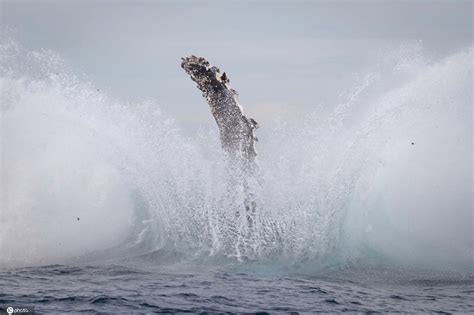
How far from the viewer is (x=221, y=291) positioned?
1794cm

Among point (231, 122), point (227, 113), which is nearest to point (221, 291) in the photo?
point (231, 122)

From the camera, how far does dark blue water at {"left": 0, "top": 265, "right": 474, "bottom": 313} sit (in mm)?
16250

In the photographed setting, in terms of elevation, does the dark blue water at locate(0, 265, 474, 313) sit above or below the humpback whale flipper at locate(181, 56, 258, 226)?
below

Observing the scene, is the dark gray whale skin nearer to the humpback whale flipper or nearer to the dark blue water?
the humpback whale flipper

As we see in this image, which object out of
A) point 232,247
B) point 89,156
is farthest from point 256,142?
point 89,156

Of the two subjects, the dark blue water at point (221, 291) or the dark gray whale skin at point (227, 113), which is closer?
the dark blue water at point (221, 291)

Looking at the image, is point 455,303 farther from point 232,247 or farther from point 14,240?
point 14,240

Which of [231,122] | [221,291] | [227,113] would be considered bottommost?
[221,291]

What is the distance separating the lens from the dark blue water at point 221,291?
16.2 m

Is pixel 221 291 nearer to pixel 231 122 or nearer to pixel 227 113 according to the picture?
pixel 231 122

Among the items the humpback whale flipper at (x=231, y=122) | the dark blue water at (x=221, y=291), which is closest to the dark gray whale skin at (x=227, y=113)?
the humpback whale flipper at (x=231, y=122)

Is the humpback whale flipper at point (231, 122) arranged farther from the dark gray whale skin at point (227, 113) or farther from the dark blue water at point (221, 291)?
the dark blue water at point (221, 291)

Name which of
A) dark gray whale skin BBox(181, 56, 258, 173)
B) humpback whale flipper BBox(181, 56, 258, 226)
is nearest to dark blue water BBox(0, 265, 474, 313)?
humpback whale flipper BBox(181, 56, 258, 226)

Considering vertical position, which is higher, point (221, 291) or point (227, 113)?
point (227, 113)
